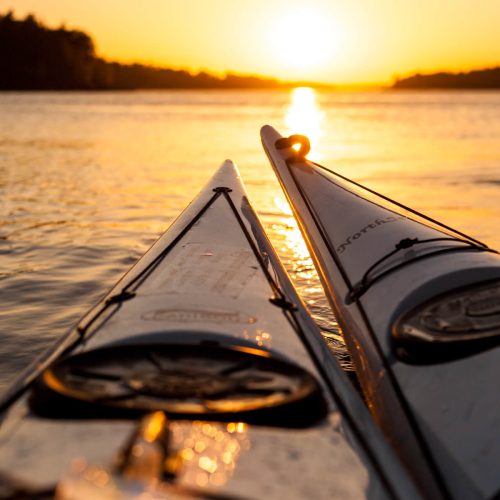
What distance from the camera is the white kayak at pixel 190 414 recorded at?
62.9 inches

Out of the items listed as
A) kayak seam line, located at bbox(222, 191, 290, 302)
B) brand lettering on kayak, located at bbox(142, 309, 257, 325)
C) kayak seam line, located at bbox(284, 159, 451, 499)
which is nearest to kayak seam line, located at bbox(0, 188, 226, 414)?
brand lettering on kayak, located at bbox(142, 309, 257, 325)

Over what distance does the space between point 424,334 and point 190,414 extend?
129 cm

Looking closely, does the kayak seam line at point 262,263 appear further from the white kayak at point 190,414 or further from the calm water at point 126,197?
the calm water at point 126,197

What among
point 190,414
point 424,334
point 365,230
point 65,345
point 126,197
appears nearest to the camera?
point 190,414

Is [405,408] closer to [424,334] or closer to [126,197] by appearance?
[424,334]

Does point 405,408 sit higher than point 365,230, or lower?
lower

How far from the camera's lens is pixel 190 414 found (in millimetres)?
1898

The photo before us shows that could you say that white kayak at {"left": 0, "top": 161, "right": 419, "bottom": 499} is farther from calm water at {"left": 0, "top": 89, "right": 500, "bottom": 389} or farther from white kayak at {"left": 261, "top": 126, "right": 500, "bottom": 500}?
calm water at {"left": 0, "top": 89, "right": 500, "bottom": 389}

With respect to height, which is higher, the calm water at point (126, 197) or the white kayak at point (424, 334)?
the white kayak at point (424, 334)

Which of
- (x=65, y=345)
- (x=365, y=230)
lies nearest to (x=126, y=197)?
(x=365, y=230)

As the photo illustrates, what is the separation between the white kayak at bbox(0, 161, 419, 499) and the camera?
62.9 inches

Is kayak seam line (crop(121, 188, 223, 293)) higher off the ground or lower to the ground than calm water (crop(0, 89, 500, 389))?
higher

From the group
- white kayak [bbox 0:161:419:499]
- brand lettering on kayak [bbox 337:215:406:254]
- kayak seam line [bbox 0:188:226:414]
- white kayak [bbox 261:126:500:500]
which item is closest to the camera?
white kayak [bbox 0:161:419:499]

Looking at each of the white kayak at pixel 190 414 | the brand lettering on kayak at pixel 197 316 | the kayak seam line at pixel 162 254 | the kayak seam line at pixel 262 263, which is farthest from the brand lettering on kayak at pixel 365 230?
the brand lettering on kayak at pixel 197 316
